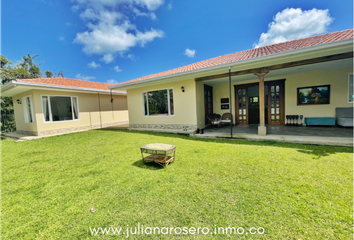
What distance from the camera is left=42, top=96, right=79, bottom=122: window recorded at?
324 inches

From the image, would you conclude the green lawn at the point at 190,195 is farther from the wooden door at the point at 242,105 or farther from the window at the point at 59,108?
the window at the point at 59,108

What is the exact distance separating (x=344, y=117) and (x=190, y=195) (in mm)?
8537

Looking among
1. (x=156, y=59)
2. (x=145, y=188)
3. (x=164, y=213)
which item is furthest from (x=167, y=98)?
(x=156, y=59)

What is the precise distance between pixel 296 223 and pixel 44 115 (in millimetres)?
11204

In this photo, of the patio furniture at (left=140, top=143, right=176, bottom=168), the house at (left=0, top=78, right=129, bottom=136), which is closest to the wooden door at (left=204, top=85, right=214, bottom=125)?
the patio furniture at (left=140, top=143, right=176, bottom=168)

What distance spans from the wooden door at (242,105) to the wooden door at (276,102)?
123cm

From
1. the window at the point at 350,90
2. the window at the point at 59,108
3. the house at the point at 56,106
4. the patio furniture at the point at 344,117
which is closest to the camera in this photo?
the patio furniture at the point at 344,117

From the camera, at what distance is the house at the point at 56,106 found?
7.77m

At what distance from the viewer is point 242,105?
8688 millimetres

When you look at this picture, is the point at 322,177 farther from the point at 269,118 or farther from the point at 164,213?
the point at 269,118

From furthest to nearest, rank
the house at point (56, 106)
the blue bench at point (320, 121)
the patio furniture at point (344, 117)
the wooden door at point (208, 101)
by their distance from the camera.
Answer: the wooden door at point (208, 101) < the house at point (56, 106) < the blue bench at point (320, 121) < the patio furniture at point (344, 117)

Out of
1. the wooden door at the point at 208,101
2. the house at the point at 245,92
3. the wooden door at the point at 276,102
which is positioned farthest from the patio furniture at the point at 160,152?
the wooden door at the point at 276,102

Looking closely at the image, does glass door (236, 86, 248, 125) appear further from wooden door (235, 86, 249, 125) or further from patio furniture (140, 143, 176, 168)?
patio furniture (140, 143, 176, 168)

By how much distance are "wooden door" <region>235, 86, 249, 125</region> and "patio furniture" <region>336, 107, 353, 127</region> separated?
384 centimetres
